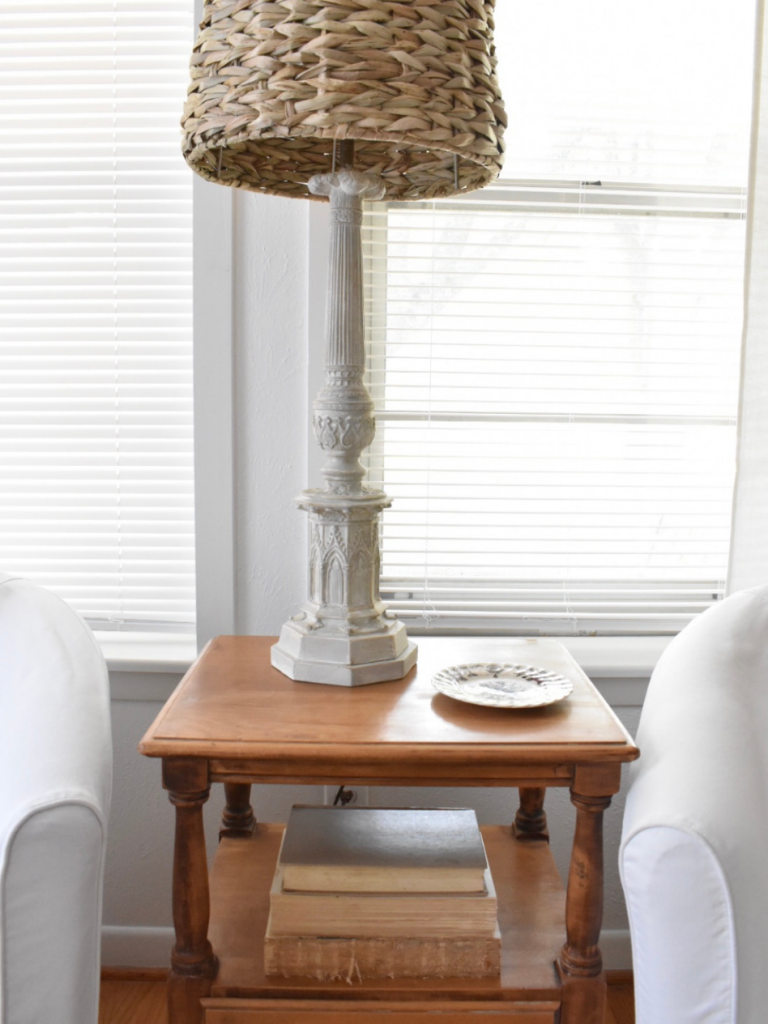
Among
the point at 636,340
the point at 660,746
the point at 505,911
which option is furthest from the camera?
the point at 636,340

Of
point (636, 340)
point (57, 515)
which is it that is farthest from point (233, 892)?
point (636, 340)

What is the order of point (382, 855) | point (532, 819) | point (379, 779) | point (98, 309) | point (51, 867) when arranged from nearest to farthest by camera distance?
point (51, 867) < point (379, 779) < point (382, 855) < point (532, 819) < point (98, 309)

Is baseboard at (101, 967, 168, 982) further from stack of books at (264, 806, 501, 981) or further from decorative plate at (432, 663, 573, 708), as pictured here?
decorative plate at (432, 663, 573, 708)

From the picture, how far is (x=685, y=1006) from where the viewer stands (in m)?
0.95

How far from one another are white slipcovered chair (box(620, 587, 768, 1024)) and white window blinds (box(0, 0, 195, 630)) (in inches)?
38.6

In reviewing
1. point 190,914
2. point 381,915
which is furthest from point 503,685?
point 190,914

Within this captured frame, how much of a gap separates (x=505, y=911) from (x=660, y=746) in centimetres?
35

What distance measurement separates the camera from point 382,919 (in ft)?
3.57

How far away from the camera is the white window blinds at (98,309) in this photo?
1.55 meters

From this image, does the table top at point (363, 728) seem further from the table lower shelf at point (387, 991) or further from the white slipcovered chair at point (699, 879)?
the table lower shelf at point (387, 991)

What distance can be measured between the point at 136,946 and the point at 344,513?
3.48ft

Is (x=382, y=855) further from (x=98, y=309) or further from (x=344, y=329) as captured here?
(x=98, y=309)

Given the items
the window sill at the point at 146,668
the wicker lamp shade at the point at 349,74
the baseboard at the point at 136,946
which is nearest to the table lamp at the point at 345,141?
the wicker lamp shade at the point at 349,74

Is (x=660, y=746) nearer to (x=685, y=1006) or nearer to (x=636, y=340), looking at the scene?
(x=685, y=1006)
